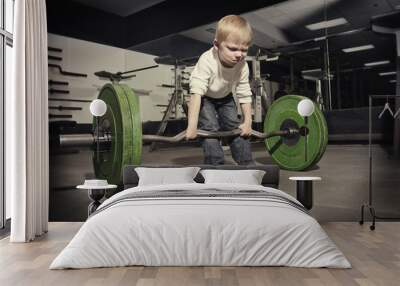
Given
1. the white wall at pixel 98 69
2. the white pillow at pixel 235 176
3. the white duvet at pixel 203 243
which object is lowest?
the white duvet at pixel 203 243

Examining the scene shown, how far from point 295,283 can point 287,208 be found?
0.83m

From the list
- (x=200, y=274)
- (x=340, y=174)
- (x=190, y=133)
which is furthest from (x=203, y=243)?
(x=340, y=174)

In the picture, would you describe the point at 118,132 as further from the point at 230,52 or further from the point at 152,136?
the point at 230,52

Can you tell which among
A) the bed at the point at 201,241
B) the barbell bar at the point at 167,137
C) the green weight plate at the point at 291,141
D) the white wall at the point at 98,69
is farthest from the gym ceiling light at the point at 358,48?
the bed at the point at 201,241

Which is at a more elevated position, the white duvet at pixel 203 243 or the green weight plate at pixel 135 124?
the green weight plate at pixel 135 124

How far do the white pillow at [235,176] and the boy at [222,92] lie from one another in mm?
412

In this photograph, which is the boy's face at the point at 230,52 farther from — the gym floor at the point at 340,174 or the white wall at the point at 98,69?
the gym floor at the point at 340,174

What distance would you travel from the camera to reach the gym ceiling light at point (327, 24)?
19.8 ft

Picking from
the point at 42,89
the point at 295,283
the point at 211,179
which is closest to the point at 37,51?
the point at 42,89

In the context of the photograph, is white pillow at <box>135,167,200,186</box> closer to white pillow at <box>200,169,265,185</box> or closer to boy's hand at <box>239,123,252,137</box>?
white pillow at <box>200,169,265,185</box>

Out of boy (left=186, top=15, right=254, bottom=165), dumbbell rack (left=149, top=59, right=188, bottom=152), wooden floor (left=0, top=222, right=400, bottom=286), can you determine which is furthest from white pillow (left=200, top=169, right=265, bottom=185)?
wooden floor (left=0, top=222, right=400, bottom=286)

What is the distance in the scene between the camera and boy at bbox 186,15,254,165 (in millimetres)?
6086

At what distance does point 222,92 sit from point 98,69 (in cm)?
155

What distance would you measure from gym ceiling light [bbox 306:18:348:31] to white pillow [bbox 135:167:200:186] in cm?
218
